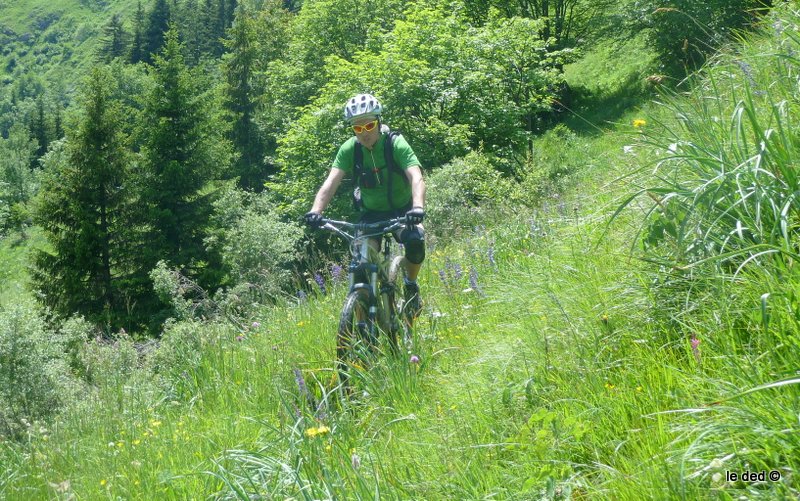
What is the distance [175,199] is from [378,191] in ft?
88.7

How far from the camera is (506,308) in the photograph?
425cm

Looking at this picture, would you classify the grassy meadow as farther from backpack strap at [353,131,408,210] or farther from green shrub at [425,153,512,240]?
green shrub at [425,153,512,240]

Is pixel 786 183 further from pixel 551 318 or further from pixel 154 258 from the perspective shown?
pixel 154 258

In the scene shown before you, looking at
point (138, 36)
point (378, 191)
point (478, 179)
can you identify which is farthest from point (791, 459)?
point (138, 36)

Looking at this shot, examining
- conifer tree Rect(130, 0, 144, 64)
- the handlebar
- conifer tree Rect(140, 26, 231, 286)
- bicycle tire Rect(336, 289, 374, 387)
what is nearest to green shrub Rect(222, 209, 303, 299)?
conifer tree Rect(140, 26, 231, 286)

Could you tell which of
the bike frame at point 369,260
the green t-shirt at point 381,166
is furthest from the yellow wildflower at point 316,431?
the green t-shirt at point 381,166

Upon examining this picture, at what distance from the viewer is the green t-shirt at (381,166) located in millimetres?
5445

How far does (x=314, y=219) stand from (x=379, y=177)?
675 mm

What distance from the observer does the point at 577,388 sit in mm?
2754

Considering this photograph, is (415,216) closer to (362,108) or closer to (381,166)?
(381,166)

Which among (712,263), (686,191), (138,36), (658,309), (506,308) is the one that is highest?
(138,36)

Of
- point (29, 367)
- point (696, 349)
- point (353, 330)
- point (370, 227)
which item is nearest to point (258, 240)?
point (29, 367)

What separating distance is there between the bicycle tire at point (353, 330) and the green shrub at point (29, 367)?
4.11 metres

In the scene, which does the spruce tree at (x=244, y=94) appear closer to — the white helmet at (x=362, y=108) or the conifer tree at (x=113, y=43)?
the white helmet at (x=362, y=108)
